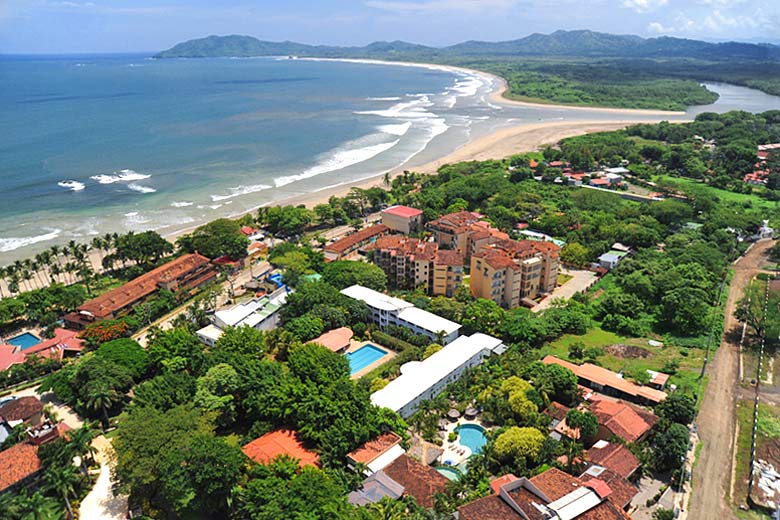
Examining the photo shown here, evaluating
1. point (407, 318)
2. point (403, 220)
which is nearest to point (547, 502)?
point (407, 318)

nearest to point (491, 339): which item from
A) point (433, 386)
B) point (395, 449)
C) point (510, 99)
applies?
point (433, 386)

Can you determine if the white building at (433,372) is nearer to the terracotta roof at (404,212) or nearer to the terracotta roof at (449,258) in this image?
the terracotta roof at (449,258)

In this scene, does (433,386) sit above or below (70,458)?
below

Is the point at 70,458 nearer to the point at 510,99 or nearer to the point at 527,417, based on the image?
the point at 527,417

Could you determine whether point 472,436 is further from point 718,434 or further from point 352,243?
point 352,243

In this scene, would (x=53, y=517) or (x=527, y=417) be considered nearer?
(x=53, y=517)
